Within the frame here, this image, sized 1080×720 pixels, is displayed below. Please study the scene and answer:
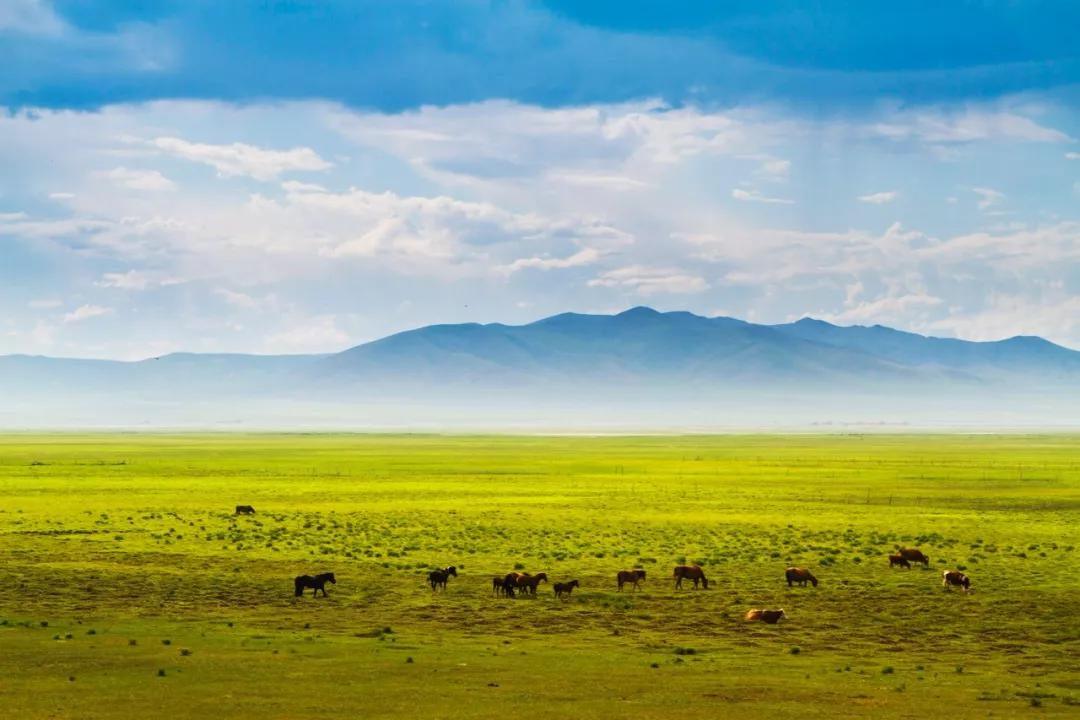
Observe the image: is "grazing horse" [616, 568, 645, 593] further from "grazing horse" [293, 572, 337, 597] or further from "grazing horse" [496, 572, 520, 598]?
"grazing horse" [293, 572, 337, 597]

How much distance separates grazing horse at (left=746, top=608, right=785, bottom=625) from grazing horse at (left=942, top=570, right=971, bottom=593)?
7052mm

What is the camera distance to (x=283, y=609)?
1196 inches

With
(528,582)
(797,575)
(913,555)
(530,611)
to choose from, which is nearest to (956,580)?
(797,575)

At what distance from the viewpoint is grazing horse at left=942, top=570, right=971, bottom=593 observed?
33281mm

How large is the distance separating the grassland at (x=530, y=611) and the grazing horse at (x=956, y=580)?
1.28 ft

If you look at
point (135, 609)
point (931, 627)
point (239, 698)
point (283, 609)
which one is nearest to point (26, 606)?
point (135, 609)

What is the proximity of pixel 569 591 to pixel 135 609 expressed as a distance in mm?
11018

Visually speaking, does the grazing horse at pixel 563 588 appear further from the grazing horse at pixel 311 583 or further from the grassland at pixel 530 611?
the grazing horse at pixel 311 583

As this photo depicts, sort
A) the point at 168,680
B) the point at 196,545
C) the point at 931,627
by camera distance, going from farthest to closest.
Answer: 1. the point at 196,545
2. the point at 931,627
3. the point at 168,680

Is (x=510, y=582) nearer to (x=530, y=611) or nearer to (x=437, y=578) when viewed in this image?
(x=437, y=578)

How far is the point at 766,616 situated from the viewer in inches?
1133

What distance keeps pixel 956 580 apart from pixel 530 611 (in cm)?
1222

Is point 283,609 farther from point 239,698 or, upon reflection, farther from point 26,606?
point 239,698

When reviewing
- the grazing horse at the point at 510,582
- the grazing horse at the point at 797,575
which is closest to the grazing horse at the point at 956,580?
the grazing horse at the point at 797,575
